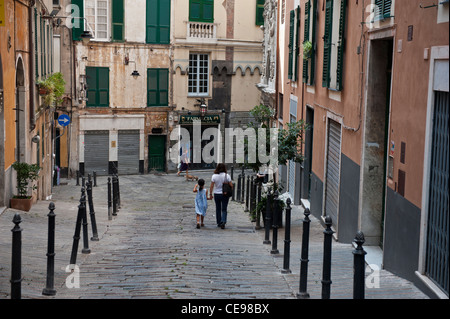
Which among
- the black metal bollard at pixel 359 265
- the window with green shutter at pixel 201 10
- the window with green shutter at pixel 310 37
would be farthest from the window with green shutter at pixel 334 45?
the window with green shutter at pixel 201 10

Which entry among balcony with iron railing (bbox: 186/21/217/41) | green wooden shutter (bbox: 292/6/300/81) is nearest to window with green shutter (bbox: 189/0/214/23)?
balcony with iron railing (bbox: 186/21/217/41)

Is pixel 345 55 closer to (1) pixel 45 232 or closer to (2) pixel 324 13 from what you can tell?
(2) pixel 324 13

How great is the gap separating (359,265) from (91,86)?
1054 inches

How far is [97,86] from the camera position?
30.8m

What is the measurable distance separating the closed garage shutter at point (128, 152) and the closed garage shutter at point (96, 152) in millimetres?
714

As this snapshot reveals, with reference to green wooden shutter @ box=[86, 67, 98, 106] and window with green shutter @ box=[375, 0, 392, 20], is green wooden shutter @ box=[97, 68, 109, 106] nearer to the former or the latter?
green wooden shutter @ box=[86, 67, 98, 106]

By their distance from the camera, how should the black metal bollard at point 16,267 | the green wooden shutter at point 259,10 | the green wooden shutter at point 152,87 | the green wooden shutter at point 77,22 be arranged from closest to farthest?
the black metal bollard at point 16,267
the green wooden shutter at point 77,22
the green wooden shutter at point 152,87
the green wooden shutter at point 259,10

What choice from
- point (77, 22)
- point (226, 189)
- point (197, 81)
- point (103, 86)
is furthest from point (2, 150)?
point (197, 81)

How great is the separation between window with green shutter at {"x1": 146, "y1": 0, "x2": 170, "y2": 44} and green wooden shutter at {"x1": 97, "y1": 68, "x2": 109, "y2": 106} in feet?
8.90

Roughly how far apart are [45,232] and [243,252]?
364 centimetres

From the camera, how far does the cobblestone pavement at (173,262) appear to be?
280 inches

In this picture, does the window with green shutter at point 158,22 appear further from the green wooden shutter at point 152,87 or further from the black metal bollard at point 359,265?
the black metal bollard at point 359,265

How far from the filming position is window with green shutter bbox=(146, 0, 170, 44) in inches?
1229
